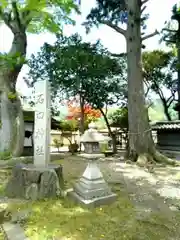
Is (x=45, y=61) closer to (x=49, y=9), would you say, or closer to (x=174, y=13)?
(x=49, y=9)

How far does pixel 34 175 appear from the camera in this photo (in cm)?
457

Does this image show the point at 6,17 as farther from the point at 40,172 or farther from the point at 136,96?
the point at 40,172

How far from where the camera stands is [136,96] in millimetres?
10234

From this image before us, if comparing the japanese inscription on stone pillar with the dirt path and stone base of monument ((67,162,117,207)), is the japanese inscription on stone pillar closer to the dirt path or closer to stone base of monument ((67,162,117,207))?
stone base of monument ((67,162,117,207))

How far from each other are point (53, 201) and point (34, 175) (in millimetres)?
627

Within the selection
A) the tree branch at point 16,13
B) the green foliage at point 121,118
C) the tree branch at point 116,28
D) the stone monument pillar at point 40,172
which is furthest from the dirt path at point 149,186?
the tree branch at point 16,13

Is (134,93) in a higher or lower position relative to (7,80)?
lower

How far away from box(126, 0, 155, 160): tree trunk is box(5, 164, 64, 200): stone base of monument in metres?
5.91

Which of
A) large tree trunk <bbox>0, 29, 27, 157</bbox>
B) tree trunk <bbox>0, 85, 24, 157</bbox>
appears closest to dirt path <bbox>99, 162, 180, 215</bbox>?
tree trunk <bbox>0, 85, 24, 157</bbox>

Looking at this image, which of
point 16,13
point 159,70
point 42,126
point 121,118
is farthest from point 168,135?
point 42,126

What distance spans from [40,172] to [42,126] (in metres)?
1.06

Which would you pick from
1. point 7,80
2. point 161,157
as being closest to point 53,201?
point 161,157

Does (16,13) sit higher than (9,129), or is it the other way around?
(16,13)

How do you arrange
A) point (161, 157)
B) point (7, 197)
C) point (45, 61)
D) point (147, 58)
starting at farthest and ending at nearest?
1. point (147, 58)
2. point (45, 61)
3. point (161, 157)
4. point (7, 197)
